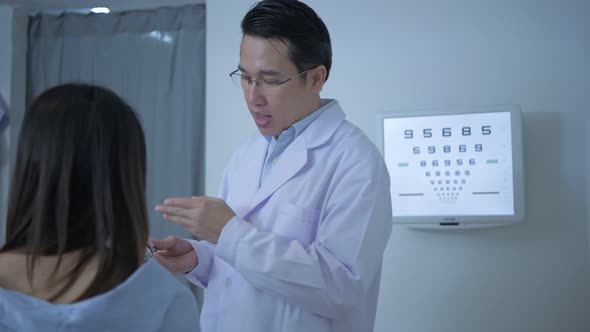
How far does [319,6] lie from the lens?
8.73 ft

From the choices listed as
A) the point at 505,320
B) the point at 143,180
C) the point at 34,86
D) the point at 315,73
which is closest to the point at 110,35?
the point at 34,86

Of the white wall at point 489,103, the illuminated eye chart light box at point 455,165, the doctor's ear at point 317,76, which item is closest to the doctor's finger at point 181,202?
the doctor's ear at point 317,76

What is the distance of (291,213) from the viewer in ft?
4.26

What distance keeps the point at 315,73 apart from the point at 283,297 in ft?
1.69

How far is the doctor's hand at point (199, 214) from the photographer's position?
46.3 inches

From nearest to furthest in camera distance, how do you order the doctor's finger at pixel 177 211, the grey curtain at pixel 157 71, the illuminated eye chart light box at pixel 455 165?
the doctor's finger at pixel 177 211
the illuminated eye chart light box at pixel 455 165
the grey curtain at pixel 157 71

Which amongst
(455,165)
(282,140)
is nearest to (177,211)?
(282,140)

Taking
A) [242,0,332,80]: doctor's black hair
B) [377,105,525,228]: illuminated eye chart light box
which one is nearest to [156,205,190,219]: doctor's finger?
[242,0,332,80]: doctor's black hair

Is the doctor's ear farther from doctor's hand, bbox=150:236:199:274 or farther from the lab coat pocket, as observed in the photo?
doctor's hand, bbox=150:236:199:274

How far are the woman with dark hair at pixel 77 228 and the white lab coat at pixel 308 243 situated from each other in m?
0.39

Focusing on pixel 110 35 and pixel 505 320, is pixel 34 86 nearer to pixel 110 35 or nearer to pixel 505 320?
pixel 110 35

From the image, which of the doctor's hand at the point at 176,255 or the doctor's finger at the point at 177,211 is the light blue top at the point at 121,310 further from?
the doctor's hand at the point at 176,255

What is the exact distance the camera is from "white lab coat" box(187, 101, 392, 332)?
3.86 ft

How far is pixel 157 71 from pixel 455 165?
1.67 meters
